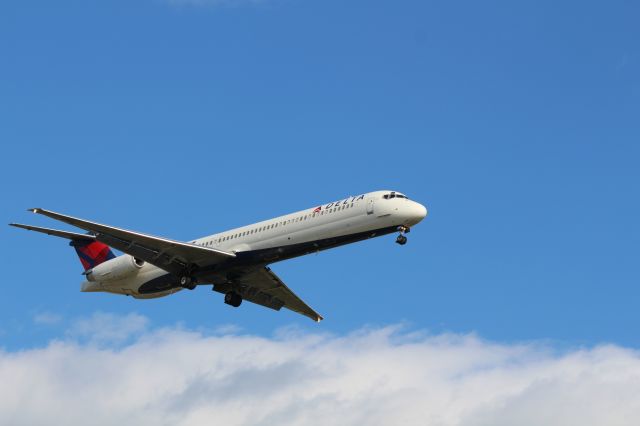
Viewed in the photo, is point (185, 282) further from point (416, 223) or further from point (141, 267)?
point (416, 223)

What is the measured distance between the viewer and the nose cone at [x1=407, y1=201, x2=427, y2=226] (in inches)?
1837

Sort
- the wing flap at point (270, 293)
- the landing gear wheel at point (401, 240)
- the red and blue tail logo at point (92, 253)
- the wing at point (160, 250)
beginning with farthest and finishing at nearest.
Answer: the red and blue tail logo at point (92, 253) → the wing flap at point (270, 293) → the wing at point (160, 250) → the landing gear wheel at point (401, 240)

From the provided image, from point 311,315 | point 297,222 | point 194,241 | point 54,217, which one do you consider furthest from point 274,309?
point 54,217

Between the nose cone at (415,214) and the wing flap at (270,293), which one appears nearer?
the nose cone at (415,214)

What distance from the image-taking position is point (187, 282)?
51.7 meters

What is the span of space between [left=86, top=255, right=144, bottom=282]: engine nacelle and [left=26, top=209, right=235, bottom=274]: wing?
103 inches

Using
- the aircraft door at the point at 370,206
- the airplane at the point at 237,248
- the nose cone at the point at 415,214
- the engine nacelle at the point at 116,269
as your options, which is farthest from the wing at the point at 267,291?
the nose cone at the point at 415,214

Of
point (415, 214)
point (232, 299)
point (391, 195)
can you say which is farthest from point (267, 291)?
point (415, 214)

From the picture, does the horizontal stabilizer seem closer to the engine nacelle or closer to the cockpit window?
the engine nacelle

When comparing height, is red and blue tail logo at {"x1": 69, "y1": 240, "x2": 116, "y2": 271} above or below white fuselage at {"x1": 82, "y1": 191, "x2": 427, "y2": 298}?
above

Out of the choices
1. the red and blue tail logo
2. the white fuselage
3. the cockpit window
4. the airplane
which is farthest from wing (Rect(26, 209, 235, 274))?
the cockpit window

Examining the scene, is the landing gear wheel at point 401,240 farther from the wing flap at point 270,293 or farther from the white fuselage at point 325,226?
the wing flap at point 270,293

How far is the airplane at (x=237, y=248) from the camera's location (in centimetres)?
4731

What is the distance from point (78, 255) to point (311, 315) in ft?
42.5
